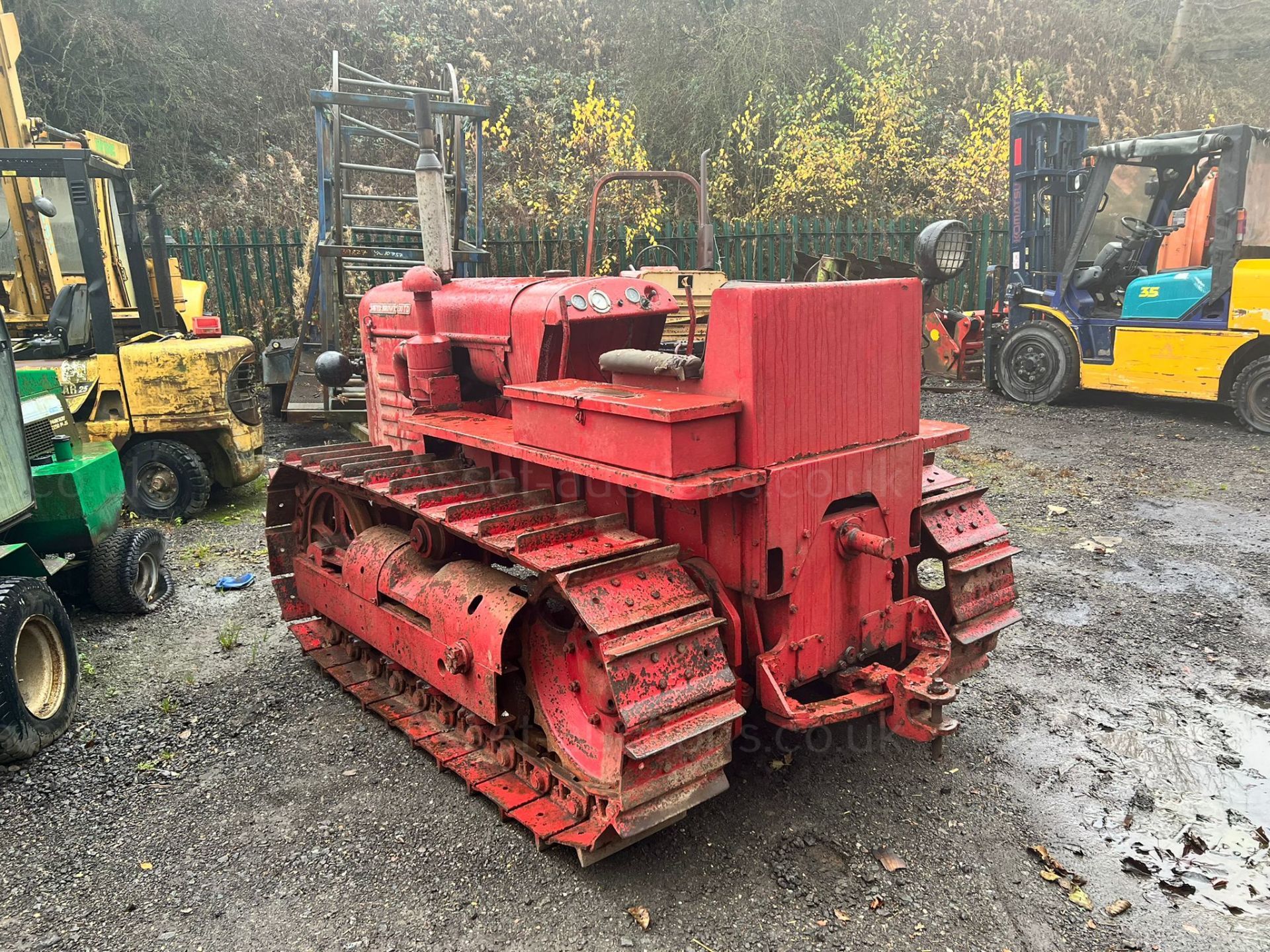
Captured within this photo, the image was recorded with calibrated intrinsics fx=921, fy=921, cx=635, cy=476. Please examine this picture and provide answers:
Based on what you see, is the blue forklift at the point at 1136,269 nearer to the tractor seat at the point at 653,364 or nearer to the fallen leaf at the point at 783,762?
the fallen leaf at the point at 783,762

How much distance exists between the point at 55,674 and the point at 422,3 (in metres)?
18.8

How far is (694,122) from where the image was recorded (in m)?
17.2

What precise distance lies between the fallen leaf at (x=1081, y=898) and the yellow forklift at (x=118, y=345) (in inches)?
261

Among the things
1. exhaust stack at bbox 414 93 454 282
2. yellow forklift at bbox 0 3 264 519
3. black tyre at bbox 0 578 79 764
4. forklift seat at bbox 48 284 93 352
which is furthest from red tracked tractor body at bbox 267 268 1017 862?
forklift seat at bbox 48 284 93 352

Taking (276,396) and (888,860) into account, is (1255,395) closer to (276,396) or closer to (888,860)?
(888,860)

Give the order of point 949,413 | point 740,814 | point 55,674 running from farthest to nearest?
point 949,413 → point 55,674 → point 740,814

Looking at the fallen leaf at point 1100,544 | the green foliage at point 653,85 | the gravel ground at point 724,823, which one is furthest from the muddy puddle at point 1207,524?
the green foliage at point 653,85

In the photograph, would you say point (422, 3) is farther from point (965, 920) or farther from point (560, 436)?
point (965, 920)

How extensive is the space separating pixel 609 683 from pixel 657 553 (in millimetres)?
491

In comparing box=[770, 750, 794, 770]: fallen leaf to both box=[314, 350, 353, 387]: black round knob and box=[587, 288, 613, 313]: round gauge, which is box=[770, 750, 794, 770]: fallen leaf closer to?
box=[587, 288, 613, 313]: round gauge

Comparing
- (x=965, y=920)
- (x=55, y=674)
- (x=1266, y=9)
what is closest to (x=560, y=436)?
(x=965, y=920)

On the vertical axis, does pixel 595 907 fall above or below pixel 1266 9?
below

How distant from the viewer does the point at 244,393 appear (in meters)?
7.56

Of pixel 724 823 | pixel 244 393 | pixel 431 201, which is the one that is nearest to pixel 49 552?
pixel 244 393
